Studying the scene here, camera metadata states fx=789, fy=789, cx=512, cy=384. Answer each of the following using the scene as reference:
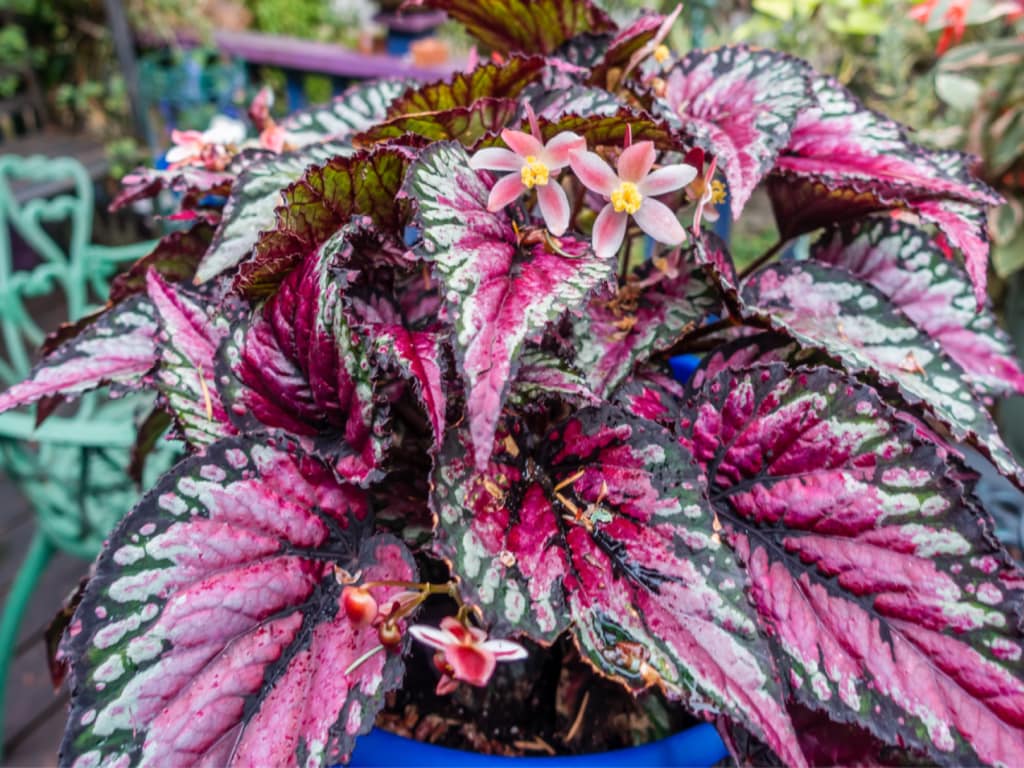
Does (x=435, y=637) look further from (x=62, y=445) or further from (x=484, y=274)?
(x=62, y=445)

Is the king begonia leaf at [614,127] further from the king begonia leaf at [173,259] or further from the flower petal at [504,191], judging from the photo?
the king begonia leaf at [173,259]

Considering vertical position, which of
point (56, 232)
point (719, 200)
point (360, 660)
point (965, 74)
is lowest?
point (56, 232)

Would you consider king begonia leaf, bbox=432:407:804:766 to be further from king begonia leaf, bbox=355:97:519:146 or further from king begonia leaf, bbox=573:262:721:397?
king begonia leaf, bbox=355:97:519:146

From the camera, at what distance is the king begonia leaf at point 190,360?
0.56 meters

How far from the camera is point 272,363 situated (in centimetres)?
54

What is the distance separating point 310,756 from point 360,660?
55mm

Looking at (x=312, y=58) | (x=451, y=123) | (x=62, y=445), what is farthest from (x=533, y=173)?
(x=312, y=58)

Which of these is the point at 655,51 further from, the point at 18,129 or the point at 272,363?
the point at 18,129

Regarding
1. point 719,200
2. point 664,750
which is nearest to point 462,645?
point 664,750

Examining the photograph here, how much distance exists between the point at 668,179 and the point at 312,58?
3606 millimetres

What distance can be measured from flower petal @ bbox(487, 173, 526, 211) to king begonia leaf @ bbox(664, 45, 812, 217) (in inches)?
5.6

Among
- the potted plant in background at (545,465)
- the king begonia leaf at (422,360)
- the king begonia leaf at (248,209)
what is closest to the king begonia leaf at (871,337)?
the potted plant in background at (545,465)

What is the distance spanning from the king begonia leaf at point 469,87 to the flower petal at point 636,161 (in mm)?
141

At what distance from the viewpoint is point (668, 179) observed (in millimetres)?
542
